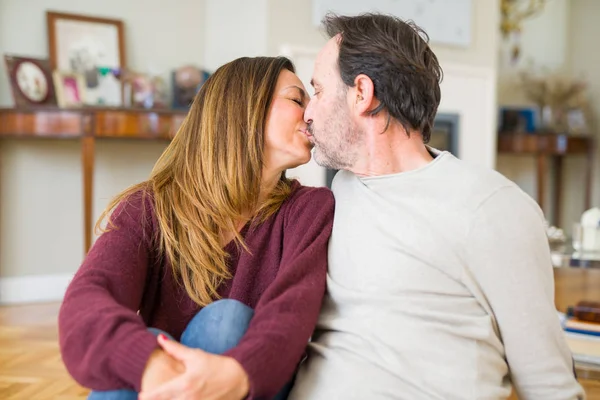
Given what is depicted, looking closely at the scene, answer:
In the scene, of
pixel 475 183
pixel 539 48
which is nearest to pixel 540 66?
pixel 539 48

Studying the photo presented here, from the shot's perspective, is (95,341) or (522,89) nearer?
(95,341)

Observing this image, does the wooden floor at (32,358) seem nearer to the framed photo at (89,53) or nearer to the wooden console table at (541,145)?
the framed photo at (89,53)

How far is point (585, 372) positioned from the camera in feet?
6.51

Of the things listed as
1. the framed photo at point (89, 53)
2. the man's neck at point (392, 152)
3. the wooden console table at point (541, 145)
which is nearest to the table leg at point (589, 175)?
the wooden console table at point (541, 145)

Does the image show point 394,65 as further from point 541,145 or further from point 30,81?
point 541,145

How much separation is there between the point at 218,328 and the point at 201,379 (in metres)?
0.15

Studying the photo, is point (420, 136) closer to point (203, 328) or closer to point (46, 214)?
point (203, 328)

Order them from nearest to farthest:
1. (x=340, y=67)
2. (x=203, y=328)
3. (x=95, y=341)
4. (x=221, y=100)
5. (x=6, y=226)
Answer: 1. (x=95, y=341)
2. (x=203, y=328)
3. (x=340, y=67)
4. (x=221, y=100)
5. (x=6, y=226)

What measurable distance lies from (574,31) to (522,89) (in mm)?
738

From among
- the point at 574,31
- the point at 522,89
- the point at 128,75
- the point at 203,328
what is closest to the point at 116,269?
the point at 203,328

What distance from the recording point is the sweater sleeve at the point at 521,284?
108cm

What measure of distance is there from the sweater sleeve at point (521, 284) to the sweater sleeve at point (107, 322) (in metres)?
0.50

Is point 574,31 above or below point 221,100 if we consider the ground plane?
above

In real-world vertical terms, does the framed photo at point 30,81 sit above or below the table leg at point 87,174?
above
